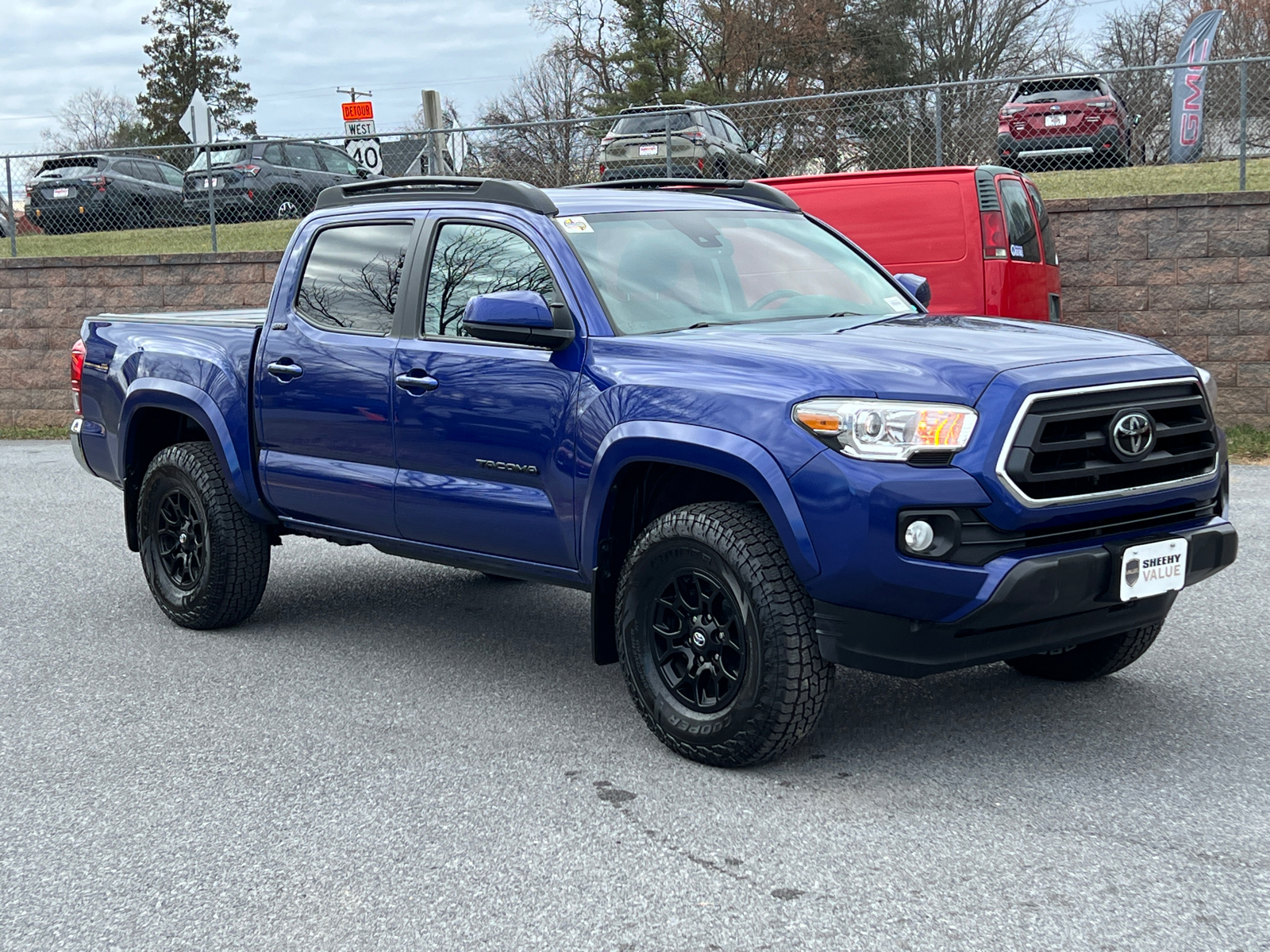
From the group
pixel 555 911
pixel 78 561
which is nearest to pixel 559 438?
pixel 555 911

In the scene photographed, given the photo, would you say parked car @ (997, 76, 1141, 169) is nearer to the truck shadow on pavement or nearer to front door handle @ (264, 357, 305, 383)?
the truck shadow on pavement

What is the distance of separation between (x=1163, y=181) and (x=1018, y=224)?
13.0 feet

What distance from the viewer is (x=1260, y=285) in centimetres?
1261

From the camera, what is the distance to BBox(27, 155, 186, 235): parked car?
18.8m

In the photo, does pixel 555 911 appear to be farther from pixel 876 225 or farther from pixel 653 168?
pixel 653 168

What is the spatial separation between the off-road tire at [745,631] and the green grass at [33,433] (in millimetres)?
13605

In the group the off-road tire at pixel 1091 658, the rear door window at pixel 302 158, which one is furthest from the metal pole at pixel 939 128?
the off-road tire at pixel 1091 658

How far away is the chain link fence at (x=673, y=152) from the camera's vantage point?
15.0 meters

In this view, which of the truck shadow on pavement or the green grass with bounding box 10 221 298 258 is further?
the green grass with bounding box 10 221 298 258

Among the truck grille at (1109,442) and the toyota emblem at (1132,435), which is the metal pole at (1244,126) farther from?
the toyota emblem at (1132,435)

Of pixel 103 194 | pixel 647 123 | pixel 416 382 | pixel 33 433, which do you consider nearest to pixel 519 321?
pixel 416 382

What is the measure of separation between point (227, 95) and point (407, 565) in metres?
62.4

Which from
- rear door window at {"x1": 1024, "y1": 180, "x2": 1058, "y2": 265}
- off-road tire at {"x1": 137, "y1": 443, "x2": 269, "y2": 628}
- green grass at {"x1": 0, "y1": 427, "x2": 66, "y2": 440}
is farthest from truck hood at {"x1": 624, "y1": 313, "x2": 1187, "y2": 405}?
green grass at {"x1": 0, "y1": 427, "x2": 66, "y2": 440}

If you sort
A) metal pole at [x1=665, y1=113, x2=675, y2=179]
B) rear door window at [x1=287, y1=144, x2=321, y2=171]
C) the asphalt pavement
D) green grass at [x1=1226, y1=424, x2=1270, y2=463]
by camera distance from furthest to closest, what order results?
rear door window at [x1=287, y1=144, x2=321, y2=171] < metal pole at [x1=665, y1=113, x2=675, y2=179] < green grass at [x1=1226, y1=424, x2=1270, y2=463] < the asphalt pavement
